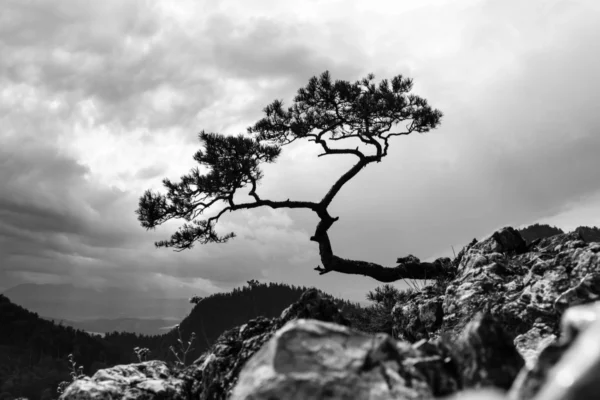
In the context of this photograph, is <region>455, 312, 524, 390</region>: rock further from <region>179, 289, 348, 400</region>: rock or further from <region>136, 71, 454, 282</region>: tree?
<region>136, 71, 454, 282</region>: tree

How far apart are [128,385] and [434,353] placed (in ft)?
11.9

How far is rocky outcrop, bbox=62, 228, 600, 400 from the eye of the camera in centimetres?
239

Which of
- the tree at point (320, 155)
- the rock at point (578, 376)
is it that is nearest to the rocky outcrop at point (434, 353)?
the rock at point (578, 376)

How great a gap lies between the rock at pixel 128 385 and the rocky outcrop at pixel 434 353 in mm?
14

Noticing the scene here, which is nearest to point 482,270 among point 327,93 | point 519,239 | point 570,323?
point 519,239

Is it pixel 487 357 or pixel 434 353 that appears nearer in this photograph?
pixel 487 357

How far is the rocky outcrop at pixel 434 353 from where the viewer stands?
7.84 feet

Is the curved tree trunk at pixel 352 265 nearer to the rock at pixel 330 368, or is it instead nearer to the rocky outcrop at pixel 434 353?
the rocky outcrop at pixel 434 353

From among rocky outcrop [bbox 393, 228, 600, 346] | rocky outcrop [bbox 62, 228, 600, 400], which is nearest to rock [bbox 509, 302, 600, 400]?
rocky outcrop [bbox 62, 228, 600, 400]

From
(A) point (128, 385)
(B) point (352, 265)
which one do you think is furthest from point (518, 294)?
(B) point (352, 265)

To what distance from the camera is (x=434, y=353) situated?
325 cm

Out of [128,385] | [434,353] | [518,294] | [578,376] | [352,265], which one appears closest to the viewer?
[578,376]

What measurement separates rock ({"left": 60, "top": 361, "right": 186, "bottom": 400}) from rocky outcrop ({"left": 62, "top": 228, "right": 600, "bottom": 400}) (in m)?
0.01

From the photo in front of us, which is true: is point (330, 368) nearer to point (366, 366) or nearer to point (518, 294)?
point (366, 366)
